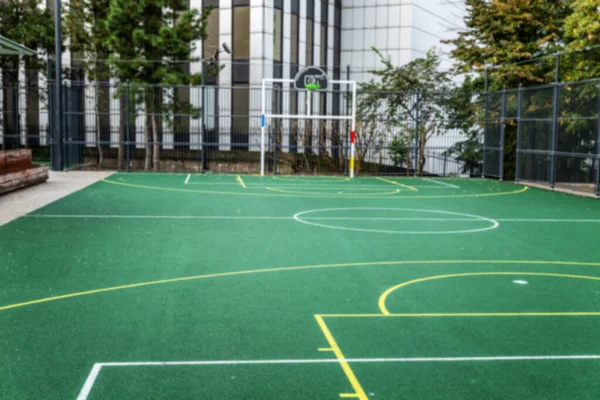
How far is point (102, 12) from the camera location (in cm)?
2564

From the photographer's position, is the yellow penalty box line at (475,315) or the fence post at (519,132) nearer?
the yellow penalty box line at (475,315)

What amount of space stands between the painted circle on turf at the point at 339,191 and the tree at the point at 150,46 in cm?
754

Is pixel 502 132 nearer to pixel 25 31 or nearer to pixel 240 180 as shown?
pixel 240 180

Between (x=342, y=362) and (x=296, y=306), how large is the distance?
1479mm

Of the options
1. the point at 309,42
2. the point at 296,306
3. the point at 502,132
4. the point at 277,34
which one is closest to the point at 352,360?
the point at 296,306

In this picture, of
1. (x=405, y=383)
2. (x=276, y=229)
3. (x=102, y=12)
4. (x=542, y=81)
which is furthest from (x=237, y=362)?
(x=102, y=12)

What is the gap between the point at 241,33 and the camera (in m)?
31.2

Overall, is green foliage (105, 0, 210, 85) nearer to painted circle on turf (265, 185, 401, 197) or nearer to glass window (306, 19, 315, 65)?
painted circle on turf (265, 185, 401, 197)

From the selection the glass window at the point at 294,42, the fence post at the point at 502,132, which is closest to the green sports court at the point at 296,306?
the fence post at the point at 502,132

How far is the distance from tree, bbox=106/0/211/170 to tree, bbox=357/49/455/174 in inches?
240

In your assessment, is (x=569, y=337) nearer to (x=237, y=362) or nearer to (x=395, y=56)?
(x=237, y=362)

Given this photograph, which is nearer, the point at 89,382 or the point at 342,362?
the point at 89,382

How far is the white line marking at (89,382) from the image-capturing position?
391 centimetres

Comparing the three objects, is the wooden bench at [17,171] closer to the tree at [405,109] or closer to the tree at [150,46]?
the tree at [150,46]
